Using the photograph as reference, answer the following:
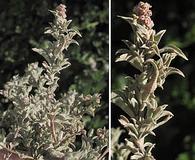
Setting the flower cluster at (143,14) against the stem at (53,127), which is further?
the stem at (53,127)

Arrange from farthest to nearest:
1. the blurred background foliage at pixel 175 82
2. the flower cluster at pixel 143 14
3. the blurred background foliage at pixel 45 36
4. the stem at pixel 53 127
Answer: the blurred background foliage at pixel 45 36
the blurred background foliage at pixel 175 82
the stem at pixel 53 127
the flower cluster at pixel 143 14

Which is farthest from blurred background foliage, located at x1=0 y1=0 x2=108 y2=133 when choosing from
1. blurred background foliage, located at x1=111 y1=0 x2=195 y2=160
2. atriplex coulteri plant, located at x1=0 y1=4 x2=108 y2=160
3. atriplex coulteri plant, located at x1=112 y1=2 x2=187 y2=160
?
atriplex coulteri plant, located at x1=112 y1=2 x2=187 y2=160

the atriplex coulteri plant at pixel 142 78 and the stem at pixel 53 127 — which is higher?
the atriplex coulteri plant at pixel 142 78

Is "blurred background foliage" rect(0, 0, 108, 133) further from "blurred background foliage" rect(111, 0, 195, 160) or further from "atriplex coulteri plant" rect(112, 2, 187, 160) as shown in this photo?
"atriplex coulteri plant" rect(112, 2, 187, 160)

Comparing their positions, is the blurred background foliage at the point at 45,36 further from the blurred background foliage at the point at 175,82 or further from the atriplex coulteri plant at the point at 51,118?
the atriplex coulteri plant at the point at 51,118

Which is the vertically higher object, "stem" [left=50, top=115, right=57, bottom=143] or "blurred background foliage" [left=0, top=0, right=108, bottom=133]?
"blurred background foliage" [left=0, top=0, right=108, bottom=133]

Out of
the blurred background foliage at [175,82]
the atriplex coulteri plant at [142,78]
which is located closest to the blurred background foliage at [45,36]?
the blurred background foliage at [175,82]
